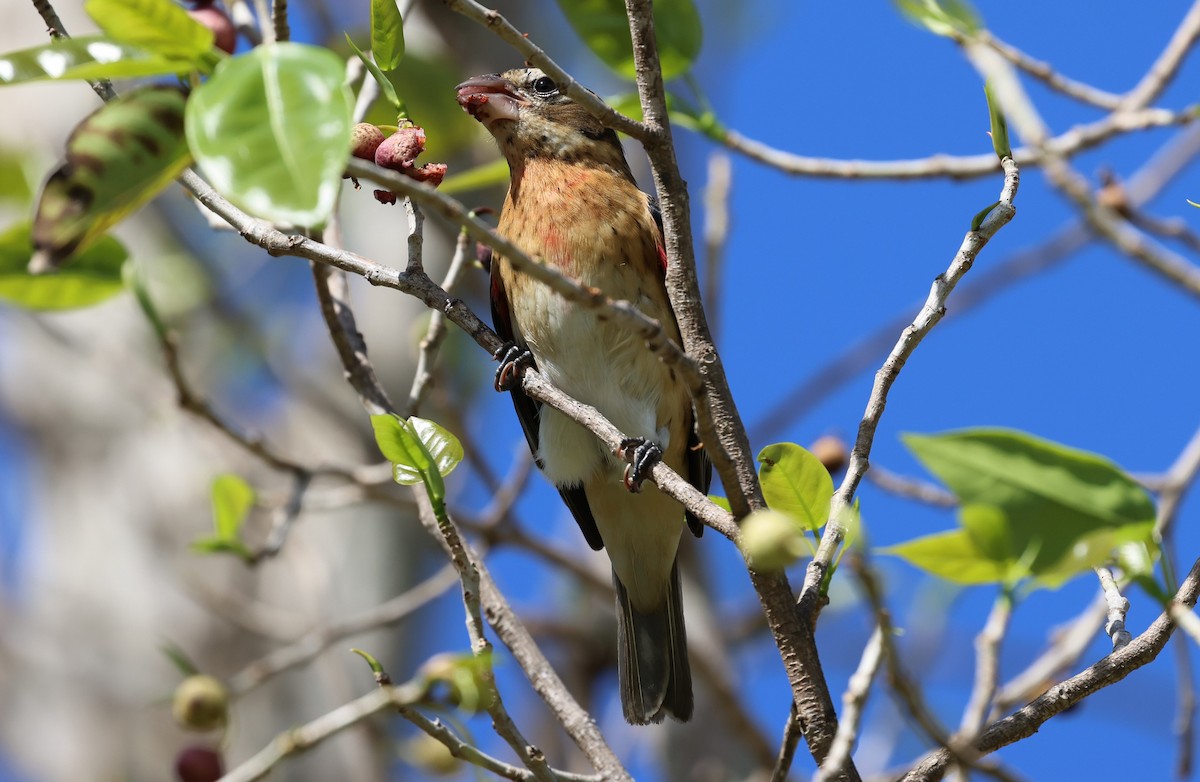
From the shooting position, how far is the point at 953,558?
1.51 metres

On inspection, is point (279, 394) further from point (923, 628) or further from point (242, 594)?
point (923, 628)

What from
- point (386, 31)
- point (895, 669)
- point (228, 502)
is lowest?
point (895, 669)

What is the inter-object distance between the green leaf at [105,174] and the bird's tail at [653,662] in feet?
8.03

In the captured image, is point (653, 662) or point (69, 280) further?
point (653, 662)

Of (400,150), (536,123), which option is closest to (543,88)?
(536,123)

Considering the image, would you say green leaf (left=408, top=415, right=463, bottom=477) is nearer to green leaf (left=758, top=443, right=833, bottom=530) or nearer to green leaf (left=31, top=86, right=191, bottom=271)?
green leaf (left=758, top=443, right=833, bottom=530)

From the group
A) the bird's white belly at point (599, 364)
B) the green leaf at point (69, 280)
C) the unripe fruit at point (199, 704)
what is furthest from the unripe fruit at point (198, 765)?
the green leaf at point (69, 280)

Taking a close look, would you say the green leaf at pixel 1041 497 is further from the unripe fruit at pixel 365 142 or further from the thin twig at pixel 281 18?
the thin twig at pixel 281 18

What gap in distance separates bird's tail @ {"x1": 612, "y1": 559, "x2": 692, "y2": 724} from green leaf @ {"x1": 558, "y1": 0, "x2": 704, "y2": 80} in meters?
1.59

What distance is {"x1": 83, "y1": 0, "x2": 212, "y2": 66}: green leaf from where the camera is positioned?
5.02ft

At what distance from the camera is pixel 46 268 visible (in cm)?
138

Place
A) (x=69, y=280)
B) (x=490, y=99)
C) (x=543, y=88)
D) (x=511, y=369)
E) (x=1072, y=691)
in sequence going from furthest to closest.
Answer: (x=543, y=88)
(x=490, y=99)
(x=511, y=369)
(x=1072, y=691)
(x=69, y=280)

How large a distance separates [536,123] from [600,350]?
82 cm

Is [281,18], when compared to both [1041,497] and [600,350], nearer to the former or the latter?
[600,350]
